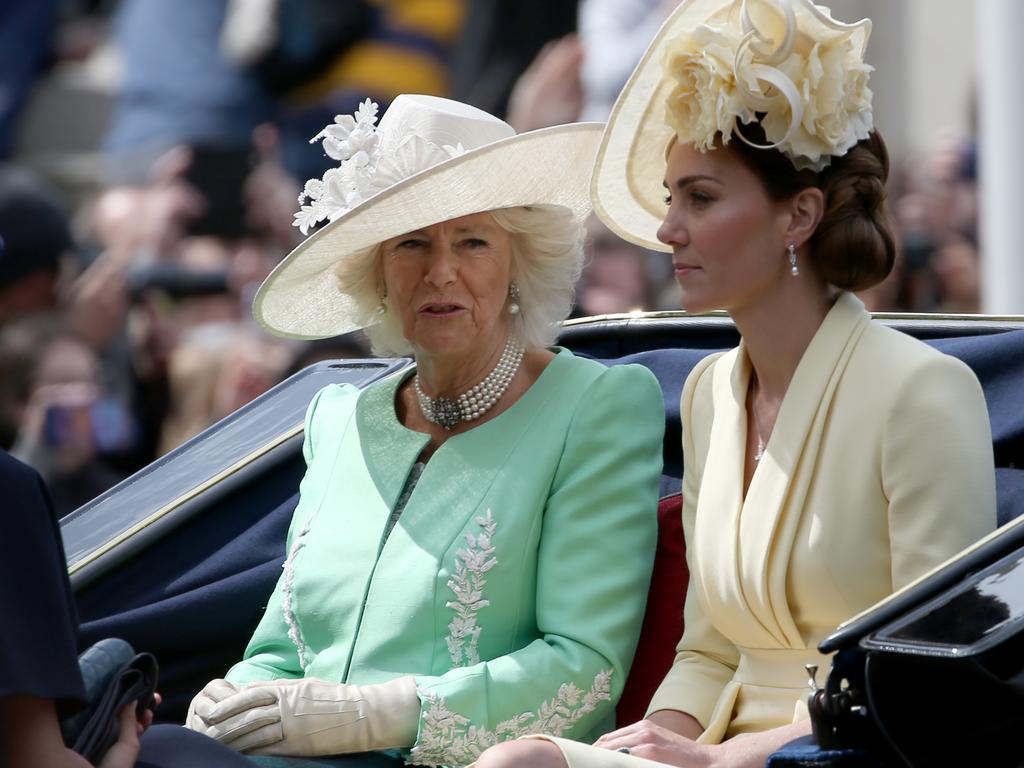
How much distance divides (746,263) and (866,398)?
0.29 m

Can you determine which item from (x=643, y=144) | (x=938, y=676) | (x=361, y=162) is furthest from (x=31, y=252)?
(x=938, y=676)

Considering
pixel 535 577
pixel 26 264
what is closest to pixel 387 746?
pixel 535 577

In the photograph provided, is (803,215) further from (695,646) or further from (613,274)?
(613,274)

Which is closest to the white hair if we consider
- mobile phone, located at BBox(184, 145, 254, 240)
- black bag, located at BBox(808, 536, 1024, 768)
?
black bag, located at BBox(808, 536, 1024, 768)

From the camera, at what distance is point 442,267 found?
11.1ft

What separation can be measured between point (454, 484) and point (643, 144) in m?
0.67

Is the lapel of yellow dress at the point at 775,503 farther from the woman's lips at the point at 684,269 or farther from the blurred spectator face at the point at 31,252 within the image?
the blurred spectator face at the point at 31,252

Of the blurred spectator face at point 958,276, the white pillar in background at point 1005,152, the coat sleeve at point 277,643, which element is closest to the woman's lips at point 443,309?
the coat sleeve at point 277,643

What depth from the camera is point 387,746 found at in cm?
310

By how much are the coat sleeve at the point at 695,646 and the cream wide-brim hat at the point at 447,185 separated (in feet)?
1.61

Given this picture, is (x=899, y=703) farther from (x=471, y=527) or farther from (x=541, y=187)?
(x=541, y=187)

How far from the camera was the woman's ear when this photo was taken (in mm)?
2932

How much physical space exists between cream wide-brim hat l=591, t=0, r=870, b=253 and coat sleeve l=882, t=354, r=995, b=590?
563 mm

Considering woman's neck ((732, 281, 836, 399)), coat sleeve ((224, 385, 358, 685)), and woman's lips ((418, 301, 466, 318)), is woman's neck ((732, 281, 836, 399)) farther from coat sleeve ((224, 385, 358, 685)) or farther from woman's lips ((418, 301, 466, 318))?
coat sleeve ((224, 385, 358, 685))
